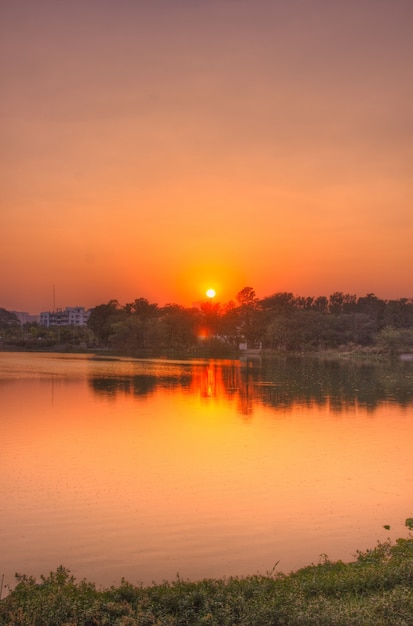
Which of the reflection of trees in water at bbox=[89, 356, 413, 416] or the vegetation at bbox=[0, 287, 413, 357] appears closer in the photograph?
the reflection of trees in water at bbox=[89, 356, 413, 416]

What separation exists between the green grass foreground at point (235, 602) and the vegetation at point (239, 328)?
6579 centimetres

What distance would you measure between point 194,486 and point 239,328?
84938mm

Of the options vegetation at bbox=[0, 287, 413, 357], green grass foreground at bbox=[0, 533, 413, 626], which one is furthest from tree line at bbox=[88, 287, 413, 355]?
green grass foreground at bbox=[0, 533, 413, 626]

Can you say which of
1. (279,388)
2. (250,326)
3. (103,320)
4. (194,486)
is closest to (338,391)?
(279,388)

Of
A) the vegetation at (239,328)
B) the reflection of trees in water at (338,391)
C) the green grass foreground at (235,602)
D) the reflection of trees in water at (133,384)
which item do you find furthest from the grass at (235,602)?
the vegetation at (239,328)

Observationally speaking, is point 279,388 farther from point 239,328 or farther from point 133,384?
point 239,328

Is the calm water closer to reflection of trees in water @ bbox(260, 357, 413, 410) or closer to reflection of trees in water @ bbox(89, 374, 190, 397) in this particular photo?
reflection of trees in water @ bbox(260, 357, 413, 410)

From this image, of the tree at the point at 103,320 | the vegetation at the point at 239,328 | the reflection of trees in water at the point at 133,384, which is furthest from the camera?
the tree at the point at 103,320

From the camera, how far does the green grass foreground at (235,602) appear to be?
5145 mm

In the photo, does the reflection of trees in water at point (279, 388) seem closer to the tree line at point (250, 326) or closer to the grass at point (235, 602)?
the grass at point (235, 602)

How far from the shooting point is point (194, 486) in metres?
10.9

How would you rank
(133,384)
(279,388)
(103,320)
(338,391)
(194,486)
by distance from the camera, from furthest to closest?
(103,320) < (133,384) < (279,388) < (338,391) < (194,486)

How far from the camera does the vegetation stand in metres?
81.6

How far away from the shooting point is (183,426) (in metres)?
17.9
